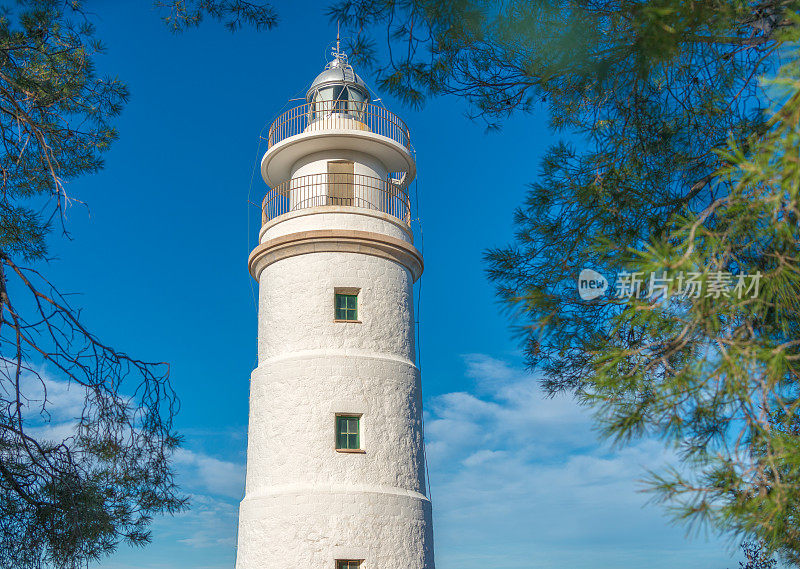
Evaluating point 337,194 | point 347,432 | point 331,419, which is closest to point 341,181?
point 337,194

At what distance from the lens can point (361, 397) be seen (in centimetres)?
1252

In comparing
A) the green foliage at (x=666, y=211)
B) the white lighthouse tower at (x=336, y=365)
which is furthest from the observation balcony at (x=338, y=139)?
the green foliage at (x=666, y=211)

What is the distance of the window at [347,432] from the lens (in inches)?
484

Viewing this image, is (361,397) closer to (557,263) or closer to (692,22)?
(557,263)

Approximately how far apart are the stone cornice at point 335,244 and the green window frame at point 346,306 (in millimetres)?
822

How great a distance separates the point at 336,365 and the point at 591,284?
726 cm

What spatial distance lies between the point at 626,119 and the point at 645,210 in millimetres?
804

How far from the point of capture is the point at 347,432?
12375 millimetres

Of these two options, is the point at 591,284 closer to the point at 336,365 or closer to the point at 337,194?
the point at 336,365

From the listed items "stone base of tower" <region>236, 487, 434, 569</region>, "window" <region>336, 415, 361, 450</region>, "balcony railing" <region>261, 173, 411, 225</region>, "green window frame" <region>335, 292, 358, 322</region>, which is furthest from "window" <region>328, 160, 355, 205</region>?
"stone base of tower" <region>236, 487, 434, 569</region>

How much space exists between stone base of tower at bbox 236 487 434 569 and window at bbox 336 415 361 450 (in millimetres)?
732

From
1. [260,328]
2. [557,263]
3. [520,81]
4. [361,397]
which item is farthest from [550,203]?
[260,328]

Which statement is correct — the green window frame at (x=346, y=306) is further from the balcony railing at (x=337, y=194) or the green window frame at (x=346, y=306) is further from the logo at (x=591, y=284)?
the logo at (x=591, y=284)

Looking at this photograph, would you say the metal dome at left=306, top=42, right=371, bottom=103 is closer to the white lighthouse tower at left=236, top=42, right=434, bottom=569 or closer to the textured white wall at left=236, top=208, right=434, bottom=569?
the white lighthouse tower at left=236, top=42, right=434, bottom=569
